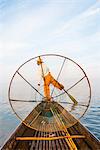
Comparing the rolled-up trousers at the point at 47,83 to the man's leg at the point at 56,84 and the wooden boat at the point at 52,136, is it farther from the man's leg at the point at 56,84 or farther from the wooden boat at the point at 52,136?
the wooden boat at the point at 52,136

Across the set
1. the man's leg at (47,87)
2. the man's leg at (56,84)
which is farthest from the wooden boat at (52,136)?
the man's leg at (56,84)

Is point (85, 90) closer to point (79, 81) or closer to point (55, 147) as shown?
point (79, 81)

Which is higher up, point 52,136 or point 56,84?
point 56,84

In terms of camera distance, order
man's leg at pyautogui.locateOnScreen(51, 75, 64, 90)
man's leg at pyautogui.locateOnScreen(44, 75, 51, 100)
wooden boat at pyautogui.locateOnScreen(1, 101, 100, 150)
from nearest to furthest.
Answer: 1. wooden boat at pyautogui.locateOnScreen(1, 101, 100, 150)
2. man's leg at pyautogui.locateOnScreen(51, 75, 64, 90)
3. man's leg at pyautogui.locateOnScreen(44, 75, 51, 100)

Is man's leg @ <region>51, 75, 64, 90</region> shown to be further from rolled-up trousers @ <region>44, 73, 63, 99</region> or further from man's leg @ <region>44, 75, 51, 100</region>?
man's leg @ <region>44, 75, 51, 100</region>

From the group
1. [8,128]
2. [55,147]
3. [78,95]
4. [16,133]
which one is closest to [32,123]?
[16,133]

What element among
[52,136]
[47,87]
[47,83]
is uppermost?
[47,83]

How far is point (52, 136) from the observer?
284 inches

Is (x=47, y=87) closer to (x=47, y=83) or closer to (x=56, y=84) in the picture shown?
(x=47, y=83)

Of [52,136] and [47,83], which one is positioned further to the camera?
[52,136]

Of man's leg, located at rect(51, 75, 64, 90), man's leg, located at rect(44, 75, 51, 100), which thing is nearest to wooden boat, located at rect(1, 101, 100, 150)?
man's leg, located at rect(44, 75, 51, 100)

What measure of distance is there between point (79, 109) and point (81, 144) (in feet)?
2.80

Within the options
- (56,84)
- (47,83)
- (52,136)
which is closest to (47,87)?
(47,83)

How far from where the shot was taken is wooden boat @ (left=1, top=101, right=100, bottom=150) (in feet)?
21.1
